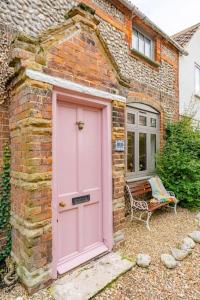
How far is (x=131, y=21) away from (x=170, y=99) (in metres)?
2.94

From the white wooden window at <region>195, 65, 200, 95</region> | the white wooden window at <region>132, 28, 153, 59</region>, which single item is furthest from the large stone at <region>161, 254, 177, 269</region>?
the white wooden window at <region>195, 65, 200, 95</region>

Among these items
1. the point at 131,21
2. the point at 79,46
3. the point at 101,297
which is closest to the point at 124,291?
the point at 101,297

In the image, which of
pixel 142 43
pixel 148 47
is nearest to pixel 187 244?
pixel 142 43

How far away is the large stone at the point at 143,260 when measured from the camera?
10.2ft

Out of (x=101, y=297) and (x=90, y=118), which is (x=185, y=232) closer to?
(x=101, y=297)

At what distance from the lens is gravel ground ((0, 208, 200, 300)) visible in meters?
2.53

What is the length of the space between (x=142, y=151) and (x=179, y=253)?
3322mm

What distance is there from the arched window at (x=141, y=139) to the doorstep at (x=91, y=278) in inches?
108

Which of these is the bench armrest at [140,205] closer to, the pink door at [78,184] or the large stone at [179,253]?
the large stone at [179,253]

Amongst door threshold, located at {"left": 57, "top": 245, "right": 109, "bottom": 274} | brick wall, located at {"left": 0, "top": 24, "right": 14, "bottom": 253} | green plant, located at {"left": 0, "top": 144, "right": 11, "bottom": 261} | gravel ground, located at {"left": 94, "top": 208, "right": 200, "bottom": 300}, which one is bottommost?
gravel ground, located at {"left": 94, "top": 208, "right": 200, "bottom": 300}

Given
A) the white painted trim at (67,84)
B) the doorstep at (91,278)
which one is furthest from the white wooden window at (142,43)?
the doorstep at (91,278)

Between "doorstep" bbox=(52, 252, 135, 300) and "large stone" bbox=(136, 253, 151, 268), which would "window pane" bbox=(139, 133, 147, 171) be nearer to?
"large stone" bbox=(136, 253, 151, 268)

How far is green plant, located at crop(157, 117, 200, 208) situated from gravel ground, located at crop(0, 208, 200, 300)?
1.75 meters

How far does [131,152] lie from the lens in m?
5.84
